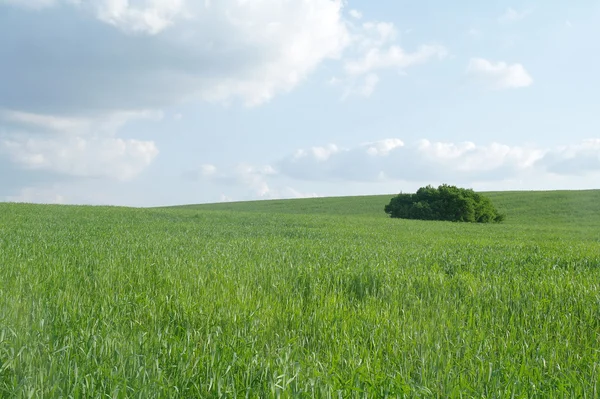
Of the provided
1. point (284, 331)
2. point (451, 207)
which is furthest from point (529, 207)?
point (284, 331)

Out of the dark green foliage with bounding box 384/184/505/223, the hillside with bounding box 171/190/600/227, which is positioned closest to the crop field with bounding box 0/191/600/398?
the dark green foliage with bounding box 384/184/505/223

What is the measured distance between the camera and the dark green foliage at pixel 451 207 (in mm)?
48500

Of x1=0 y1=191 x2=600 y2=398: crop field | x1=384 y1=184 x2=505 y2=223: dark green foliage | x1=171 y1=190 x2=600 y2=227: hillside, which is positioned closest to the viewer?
x1=0 y1=191 x2=600 y2=398: crop field

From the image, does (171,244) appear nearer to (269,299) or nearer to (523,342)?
(269,299)

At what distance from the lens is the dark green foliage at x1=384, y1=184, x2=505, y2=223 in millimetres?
48500

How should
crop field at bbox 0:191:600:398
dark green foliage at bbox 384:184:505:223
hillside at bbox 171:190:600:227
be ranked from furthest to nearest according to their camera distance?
hillside at bbox 171:190:600:227 < dark green foliage at bbox 384:184:505:223 < crop field at bbox 0:191:600:398

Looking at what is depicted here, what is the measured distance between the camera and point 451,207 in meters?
49.0

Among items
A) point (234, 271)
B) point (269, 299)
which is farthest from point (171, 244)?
point (269, 299)

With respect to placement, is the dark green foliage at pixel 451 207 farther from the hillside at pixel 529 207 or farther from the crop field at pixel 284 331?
the crop field at pixel 284 331

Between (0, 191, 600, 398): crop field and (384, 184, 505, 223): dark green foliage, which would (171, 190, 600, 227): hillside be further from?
(0, 191, 600, 398): crop field

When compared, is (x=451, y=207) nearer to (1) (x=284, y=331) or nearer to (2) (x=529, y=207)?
(2) (x=529, y=207)

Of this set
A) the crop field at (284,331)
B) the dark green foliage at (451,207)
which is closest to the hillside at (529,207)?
the dark green foliage at (451,207)

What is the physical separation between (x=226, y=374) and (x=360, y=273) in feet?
16.6

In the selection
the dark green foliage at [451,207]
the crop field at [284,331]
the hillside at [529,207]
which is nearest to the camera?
the crop field at [284,331]
